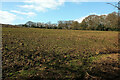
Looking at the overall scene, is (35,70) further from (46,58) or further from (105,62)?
(105,62)

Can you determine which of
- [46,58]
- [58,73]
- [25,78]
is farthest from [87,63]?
[25,78]

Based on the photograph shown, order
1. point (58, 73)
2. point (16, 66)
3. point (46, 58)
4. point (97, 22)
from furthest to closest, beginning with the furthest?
1. point (97, 22)
2. point (46, 58)
3. point (16, 66)
4. point (58, 73)

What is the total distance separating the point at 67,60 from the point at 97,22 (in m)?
36.7

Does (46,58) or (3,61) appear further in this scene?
(46,58)

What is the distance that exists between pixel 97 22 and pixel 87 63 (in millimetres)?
36515

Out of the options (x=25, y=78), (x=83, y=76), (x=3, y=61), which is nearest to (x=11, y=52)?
(x=3, y=61)

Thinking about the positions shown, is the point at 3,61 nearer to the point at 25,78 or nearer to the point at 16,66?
the point at 16,66

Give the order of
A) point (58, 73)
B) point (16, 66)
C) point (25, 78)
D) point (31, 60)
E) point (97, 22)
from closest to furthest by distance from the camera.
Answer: point (25, 78)
point (58, 73)
point (16, 66)
point (31, 60)
point (97, 22)

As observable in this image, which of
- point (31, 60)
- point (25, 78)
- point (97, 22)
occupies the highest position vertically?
point (97, 22)

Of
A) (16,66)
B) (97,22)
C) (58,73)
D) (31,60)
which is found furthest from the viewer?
Answer: (97,22)

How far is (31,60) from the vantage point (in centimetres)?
666

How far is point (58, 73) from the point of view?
547 cm

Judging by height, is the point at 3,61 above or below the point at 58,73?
above

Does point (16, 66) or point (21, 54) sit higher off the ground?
point (21, 54)
